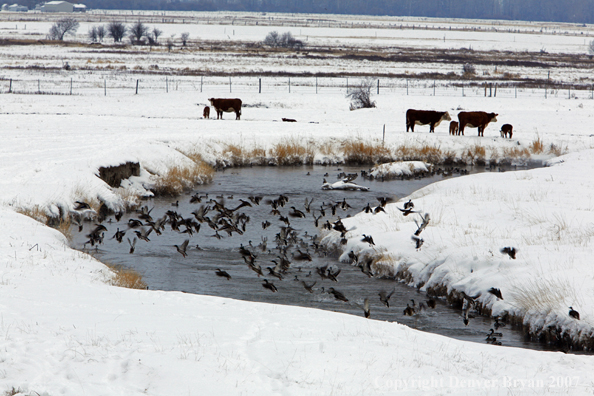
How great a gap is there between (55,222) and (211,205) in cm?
459

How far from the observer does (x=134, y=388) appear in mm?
5750

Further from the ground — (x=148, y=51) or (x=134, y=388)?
(x=148, y=51)

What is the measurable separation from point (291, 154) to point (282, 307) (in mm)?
16009

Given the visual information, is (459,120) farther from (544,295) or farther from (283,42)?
(283,42)

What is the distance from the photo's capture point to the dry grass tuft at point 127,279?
398 inches

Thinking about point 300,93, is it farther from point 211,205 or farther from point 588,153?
point 211,205

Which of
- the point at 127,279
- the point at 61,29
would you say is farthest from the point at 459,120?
the point at 61,29

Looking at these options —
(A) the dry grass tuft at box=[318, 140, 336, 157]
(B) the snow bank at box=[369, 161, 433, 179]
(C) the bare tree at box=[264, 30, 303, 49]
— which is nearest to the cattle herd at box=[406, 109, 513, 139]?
(A) the dry grass tuft at box=[318, 140, 336, 157]

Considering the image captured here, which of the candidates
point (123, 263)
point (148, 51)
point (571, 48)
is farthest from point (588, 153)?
point (571, 48)

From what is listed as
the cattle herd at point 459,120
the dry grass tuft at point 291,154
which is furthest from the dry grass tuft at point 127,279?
the cattle herd at point 459,120

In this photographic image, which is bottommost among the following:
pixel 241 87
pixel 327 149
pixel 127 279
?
pixel 127 279

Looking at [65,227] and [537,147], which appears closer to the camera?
[65,227]

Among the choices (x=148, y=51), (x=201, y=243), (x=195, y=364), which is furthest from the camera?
(x=148, y=51)

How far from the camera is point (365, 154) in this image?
2509 cm
